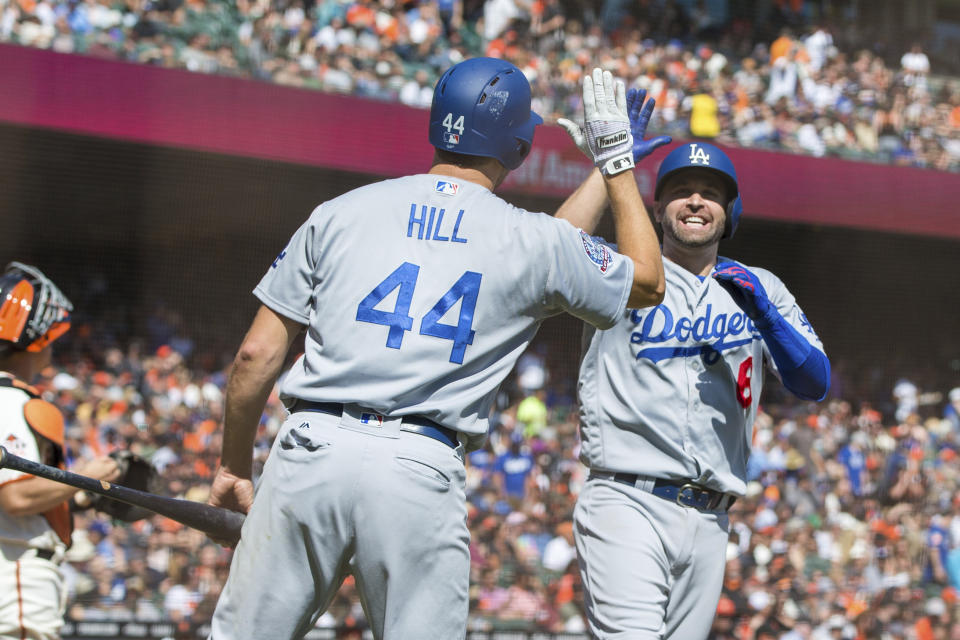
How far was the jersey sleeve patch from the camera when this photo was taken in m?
2.19

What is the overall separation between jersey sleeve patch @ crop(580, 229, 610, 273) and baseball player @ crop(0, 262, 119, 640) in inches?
72.1

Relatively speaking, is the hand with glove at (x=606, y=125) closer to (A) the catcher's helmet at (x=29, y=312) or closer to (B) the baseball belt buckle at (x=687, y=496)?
(B) the baseball belt buckle at (x=687, y=496)

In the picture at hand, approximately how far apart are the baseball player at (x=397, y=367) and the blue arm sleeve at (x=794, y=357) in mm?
872

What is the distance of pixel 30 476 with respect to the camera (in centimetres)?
312

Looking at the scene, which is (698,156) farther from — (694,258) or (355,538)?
(355,538)

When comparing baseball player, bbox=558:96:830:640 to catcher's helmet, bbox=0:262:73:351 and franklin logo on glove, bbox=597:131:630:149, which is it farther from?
catcher's helmet, bbox=0:262:73:351

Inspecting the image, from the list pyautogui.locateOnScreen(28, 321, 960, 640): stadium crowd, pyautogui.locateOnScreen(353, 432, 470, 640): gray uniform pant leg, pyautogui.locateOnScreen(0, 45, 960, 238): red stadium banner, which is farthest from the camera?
pyautogui.locateOnScreen(0, 45, 960, 238): red stadium banner

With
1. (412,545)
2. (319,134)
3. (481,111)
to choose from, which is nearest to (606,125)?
(481,111)

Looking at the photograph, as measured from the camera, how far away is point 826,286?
1323 cm

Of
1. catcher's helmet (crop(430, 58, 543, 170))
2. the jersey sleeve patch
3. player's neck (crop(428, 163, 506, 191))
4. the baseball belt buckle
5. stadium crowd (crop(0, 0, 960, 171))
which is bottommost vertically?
the baseball belt buckle

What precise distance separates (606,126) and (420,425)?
0.82m

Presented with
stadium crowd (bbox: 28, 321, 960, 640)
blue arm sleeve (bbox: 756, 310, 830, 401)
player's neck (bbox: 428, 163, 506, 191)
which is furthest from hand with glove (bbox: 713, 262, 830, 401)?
stadium crowd (bbox: 28, 321, 960, 640)

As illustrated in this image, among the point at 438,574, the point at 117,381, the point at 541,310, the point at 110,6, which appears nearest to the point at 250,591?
the point at 438,574

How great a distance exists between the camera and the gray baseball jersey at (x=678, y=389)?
3.04 metres
